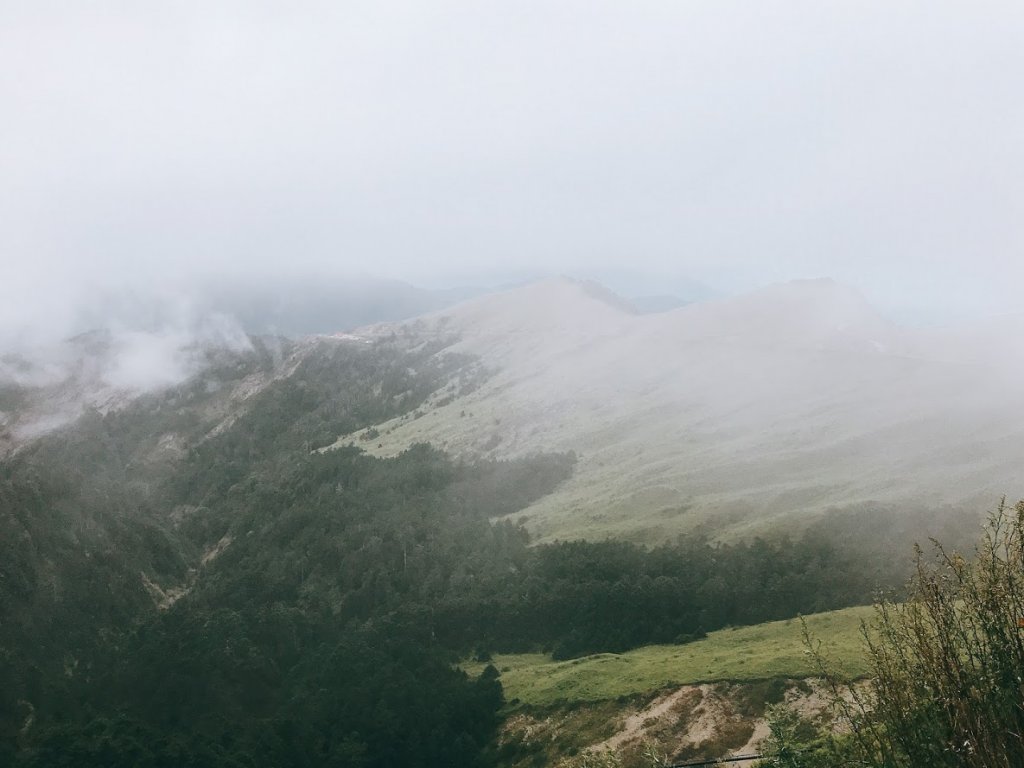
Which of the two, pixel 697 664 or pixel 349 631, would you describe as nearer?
pixel 697 664

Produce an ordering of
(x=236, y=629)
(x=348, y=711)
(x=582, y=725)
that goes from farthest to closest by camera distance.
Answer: (x=236, y=629)
(x=348, y=711)
(x=582, y=725)

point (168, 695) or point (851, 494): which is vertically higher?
point (851, 494)

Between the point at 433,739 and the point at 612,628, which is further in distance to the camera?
the point at 612,628

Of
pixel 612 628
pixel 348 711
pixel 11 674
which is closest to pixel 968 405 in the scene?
pixel 612 628

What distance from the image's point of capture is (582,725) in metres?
99.6

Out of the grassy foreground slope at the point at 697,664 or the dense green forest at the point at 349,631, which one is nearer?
the grassy foreground slope at the point at 697,664

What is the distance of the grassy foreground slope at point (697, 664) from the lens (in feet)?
299

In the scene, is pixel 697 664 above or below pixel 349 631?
above

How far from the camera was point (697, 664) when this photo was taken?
103m

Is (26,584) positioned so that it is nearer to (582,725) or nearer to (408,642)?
(408,642)

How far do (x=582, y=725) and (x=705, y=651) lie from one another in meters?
21.4

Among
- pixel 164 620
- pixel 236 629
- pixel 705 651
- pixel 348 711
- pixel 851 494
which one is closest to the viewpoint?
pixel 705 651

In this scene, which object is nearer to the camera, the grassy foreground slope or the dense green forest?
the grassy foreground slope

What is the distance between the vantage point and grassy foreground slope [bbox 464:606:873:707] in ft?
299
